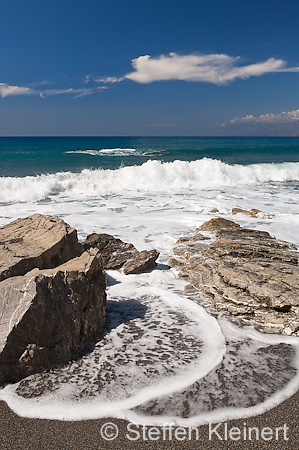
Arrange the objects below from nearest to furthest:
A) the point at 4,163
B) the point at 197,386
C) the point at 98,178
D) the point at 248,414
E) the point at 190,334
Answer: the point at 248,414 < the point at 197,386 < the point at 190,334 < the point at 98,178 < the point at 4,163

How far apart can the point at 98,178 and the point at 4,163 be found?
15425 millimetres

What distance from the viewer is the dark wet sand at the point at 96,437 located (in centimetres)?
234

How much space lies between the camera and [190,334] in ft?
12.7

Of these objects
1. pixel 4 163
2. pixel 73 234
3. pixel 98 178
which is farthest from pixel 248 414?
pixel 4 163

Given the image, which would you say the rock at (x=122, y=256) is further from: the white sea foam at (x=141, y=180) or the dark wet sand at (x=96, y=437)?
the white sea foam at (x=141, y=180)

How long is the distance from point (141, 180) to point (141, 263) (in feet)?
44.8

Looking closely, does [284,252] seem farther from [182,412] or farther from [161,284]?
[182,412]

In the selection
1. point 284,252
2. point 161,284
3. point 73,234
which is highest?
point 73,234

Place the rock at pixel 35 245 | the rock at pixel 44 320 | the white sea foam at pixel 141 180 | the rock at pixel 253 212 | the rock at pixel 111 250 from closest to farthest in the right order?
the rock at pixel 44 320 → the rock at pixel 35 245 → the rock at pixel 111 250 → the rock at pixel 253 212 → the white sea foam at pixel 141 180

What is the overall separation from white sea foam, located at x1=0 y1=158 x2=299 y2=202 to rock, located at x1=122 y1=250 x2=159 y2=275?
955 centimetres

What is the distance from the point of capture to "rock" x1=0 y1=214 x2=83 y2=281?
4301 mm

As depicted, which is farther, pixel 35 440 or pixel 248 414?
pixel 248 414
